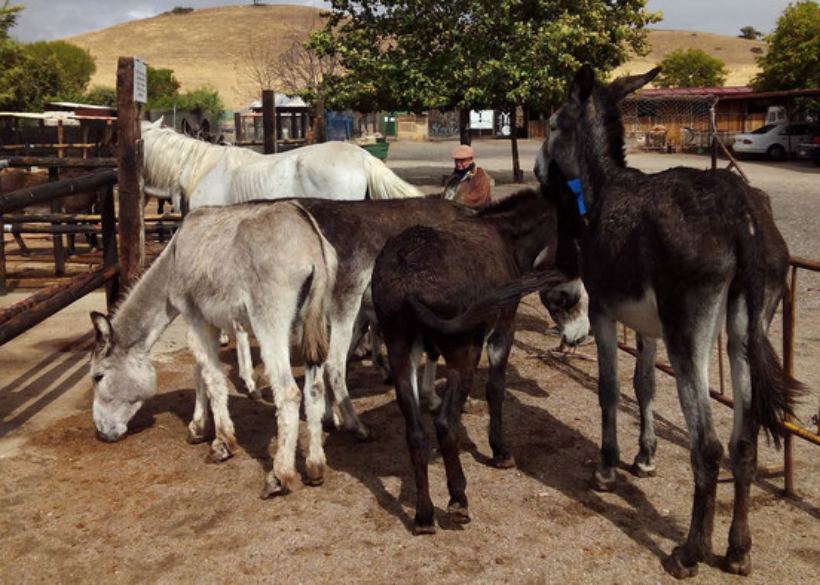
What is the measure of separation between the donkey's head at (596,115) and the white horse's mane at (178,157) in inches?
172

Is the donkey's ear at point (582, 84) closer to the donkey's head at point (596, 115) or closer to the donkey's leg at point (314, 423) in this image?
the donkey's head at point (596, 115)

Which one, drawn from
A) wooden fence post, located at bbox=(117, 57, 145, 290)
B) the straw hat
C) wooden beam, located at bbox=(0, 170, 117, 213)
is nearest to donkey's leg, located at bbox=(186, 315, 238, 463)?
wooden beam, located at bbox=(0, 170, 117, 213)

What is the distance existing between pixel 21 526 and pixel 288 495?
1.52 metres

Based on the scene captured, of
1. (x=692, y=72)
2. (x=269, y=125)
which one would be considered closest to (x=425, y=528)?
(x=269, y=125)

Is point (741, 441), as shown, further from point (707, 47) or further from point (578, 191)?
point (707, 47)

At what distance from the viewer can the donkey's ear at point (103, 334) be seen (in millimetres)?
5363

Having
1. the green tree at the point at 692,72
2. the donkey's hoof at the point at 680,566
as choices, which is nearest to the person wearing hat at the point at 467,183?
the donkey's hoof at the point at 680,566

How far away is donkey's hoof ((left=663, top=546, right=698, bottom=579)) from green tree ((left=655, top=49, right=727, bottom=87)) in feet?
219

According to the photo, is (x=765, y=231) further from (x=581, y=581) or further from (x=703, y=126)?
(x=703, y=126)

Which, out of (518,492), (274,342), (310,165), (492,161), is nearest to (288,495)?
(274,342)

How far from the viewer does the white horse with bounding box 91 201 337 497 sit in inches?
188

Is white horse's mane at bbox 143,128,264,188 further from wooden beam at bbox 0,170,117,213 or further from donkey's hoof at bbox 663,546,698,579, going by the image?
donkey's hoof at bbox 663,546,698,579

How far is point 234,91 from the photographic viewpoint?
7975 centimetres

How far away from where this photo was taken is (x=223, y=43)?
351 feet
